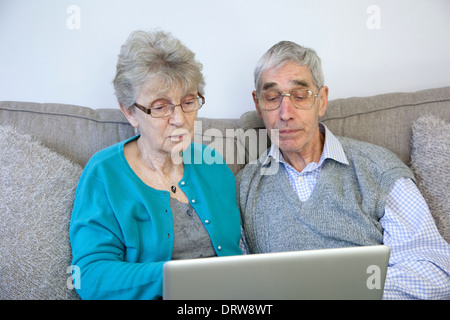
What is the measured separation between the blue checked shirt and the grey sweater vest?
40 millimetres

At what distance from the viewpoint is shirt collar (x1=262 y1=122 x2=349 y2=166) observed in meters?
1.81

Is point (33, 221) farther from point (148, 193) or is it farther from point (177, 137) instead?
point (177, 137)

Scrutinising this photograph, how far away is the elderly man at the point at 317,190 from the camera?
1.64 m

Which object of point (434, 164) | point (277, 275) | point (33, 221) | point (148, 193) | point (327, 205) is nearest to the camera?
point (277, 275)

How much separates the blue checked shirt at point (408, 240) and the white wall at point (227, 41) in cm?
62

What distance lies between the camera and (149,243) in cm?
150

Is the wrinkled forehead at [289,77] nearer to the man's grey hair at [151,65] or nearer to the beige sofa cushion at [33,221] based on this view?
the man's grey hair at [151,65]

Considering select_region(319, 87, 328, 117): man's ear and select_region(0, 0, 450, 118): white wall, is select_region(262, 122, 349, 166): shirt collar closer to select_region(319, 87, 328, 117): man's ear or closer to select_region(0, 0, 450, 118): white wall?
select_region(319, 87, 328, 117): man's ear

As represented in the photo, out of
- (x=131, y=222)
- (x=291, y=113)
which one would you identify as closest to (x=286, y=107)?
(x=291, y=113)

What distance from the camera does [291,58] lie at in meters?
1.81

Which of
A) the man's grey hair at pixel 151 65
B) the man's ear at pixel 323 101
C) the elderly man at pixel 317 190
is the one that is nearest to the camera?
the man's grey hair at pixel 151 65

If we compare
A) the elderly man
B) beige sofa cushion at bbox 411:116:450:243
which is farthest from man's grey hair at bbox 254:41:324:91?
beige sofa cushion at bbox 411:116:450:243

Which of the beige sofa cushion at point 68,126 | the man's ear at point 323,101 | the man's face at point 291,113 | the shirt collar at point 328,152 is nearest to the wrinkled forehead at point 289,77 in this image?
the man's face at point 291,113

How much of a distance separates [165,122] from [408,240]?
3.16 feet
